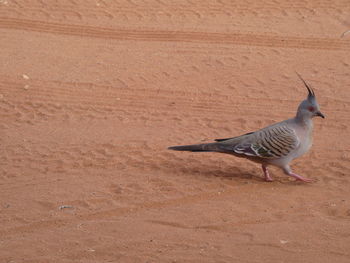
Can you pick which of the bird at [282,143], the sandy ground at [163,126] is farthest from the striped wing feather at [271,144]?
the sandy ground at [163,126]

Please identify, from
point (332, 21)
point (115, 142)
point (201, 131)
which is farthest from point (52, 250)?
point (332, 21)

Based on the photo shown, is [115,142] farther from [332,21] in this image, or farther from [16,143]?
[332,21]

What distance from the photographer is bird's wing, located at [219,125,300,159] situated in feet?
22.8

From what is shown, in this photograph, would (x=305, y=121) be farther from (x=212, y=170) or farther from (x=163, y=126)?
(x=163, y=126)

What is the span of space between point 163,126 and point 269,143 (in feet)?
7.10

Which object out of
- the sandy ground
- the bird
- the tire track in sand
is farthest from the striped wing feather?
the tire track in sand

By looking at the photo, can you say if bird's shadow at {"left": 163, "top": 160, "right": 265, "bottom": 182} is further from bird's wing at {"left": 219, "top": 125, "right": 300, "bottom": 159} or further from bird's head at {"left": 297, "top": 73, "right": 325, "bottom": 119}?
bird's head at {"left": 297, "top": 73, "right": 325, "bottom": 119}

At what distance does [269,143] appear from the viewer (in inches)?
276

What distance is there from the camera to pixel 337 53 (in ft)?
36.2

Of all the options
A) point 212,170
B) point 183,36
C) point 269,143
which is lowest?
point 212,170

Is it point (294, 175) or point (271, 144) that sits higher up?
point (271, 144)

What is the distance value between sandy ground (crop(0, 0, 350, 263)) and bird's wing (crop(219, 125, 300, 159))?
1.11ft

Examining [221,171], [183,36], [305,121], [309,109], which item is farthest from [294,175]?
[183,36]

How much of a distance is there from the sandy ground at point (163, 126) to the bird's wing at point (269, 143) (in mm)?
337
